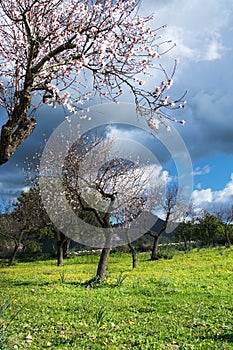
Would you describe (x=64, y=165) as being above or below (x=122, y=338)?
above

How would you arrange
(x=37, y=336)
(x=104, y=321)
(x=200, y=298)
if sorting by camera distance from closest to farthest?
1. (x=37, y=336)
2. (x=104, y=321)
3. (x=200, y=298)

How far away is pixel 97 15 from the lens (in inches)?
267

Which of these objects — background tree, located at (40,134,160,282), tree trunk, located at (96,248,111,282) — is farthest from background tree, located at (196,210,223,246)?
tree trunk, located at (96,248,111,282)

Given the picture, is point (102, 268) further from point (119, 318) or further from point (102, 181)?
point (119, 318)

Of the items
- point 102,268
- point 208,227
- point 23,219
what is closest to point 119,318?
point 102,268

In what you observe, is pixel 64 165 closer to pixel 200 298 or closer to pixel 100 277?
pixel 100 277

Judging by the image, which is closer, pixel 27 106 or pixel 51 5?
pixel 27 106

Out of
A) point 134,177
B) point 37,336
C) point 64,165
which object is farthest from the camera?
point 134,177

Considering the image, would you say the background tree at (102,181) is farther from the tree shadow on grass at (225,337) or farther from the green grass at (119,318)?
the tree shadow on grass at (225,337)

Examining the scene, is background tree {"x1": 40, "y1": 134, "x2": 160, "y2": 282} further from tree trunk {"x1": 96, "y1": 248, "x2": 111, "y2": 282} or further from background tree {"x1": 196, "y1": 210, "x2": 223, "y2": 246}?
background tree {"x1": 196, "y1": 210, "x2": 223, "y2": 246}

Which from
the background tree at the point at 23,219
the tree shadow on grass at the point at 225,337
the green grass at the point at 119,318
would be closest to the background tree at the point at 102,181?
the green grass at the point at 119,318

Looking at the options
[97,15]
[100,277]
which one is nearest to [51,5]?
[97,15]

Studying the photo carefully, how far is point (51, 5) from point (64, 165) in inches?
423

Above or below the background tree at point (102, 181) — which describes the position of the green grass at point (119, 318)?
below
